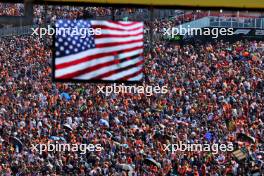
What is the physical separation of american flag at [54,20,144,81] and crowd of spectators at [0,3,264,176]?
15.6m

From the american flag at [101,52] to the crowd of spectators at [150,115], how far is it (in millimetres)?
15612

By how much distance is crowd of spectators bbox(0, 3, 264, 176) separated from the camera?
28797 millimetres

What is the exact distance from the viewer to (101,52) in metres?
12.3

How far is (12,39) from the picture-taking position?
41.9 metres

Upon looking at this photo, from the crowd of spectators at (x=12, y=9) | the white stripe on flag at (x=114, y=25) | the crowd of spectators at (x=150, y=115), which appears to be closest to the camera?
the white stripe on flag at (x=114, y=25)

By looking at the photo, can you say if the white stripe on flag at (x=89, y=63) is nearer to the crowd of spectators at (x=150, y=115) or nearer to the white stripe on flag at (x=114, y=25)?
the white stripe on flag at (x=114, y=25)

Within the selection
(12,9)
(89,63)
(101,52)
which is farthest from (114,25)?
(12,9)

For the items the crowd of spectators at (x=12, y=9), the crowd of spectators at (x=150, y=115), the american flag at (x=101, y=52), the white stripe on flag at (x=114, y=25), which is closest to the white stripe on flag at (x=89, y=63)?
the american flag at (x=101, y=52)

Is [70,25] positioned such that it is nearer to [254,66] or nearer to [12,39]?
[254,66]

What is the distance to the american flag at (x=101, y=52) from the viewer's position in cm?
1184

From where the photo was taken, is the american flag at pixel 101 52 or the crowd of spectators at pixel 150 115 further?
the crowd of spectators at pixel 150 115

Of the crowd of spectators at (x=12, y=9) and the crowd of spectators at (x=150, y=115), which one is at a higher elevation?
the crowd of spectators at (x=12, y=9)

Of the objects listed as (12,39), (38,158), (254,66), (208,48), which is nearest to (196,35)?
(208,48)

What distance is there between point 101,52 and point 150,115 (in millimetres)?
20181
